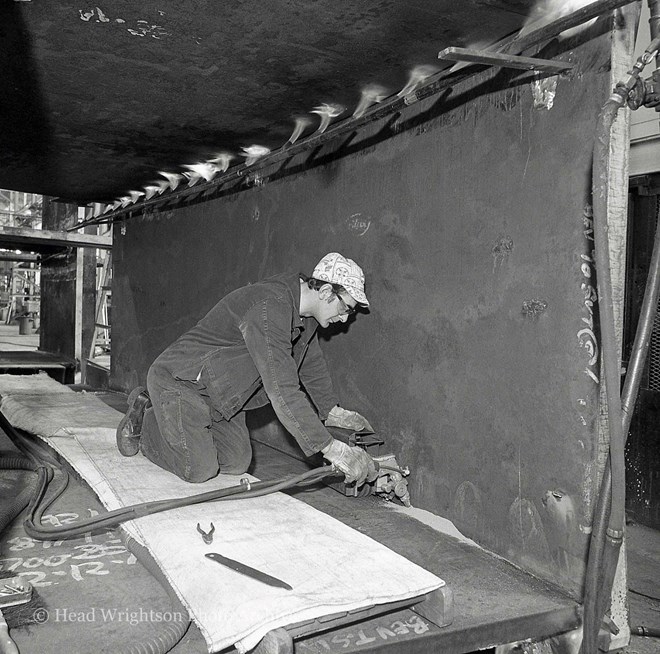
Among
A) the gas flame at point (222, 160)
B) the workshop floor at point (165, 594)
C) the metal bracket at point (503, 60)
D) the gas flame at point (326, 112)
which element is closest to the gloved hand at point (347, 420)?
the workshop floor at point (165, 594)

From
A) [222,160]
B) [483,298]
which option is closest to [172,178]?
[222,160]

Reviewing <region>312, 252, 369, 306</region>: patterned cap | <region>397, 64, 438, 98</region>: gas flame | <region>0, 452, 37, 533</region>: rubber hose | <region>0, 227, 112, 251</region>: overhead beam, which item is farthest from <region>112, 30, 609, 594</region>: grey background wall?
<region>0, 227, 112, 251</region>: overhead beam

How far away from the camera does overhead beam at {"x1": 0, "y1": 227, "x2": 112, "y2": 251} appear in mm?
7185

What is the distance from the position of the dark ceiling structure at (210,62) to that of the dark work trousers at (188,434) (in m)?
1.60

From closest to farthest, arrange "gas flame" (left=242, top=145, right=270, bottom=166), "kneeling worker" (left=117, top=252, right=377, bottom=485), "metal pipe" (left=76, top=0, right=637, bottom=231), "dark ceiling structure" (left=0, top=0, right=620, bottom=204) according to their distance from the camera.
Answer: "metal pipe" (left=76, top=0, right=637, bottom=231), "dark ceiling structure" (left=0, top=0, right=620, bottom=204), "kneeling worker" (left=117, top=252, right=377, bottom=485), "gas flame" (left=242, top=145, right=270, bottom=166)

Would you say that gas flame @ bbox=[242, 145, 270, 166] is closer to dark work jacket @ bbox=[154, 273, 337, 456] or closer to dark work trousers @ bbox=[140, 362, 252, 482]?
dark work jacket @ bbox=[154, 273, 337, 456]

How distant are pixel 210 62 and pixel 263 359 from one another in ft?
4.83

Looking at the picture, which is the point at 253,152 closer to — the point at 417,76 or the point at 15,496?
the point at 417,76

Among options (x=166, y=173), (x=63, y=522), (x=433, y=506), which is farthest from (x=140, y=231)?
(x=433, y=506)

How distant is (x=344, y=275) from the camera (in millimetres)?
3201

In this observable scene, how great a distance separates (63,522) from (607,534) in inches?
97.3

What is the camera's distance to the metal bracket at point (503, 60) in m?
2.22

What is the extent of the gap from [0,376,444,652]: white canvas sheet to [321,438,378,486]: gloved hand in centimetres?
26

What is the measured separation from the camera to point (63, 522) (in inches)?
120
